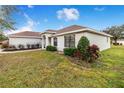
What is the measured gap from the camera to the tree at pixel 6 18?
38.4 ft

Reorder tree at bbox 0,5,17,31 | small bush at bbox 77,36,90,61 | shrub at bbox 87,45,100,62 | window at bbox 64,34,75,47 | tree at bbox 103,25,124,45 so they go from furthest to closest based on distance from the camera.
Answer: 1. tree at bbox 103,25,124,45
2. window at bbox 64,34,75,47
3. tree at bbox 0,5,17,31
4. small bush at bbox 77,36,90,61
5. shrub at bbox 87,45,100,62

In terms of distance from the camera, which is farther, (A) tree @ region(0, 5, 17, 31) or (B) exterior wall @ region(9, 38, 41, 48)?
(B) exterior wall @ region(9, 38, 41, 48)

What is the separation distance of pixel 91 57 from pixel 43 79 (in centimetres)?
466

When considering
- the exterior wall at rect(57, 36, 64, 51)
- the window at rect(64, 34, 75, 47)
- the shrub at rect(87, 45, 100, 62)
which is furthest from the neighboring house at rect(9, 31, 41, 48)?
the shrub at rect(87, 45, 100, 62)

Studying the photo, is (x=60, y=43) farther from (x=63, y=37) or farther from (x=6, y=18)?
(x=6, y=18)

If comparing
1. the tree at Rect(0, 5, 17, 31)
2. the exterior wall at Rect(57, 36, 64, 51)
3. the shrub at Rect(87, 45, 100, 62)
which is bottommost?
the shrub at Rect(87, 45, 100, 62)

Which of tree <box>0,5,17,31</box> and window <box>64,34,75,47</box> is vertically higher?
tree <box>0,5,17,31</box>

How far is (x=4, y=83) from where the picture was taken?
6164mm

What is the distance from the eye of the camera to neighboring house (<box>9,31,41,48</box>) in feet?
71.9

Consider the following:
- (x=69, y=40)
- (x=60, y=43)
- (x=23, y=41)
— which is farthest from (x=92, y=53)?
(x=23, y=41)

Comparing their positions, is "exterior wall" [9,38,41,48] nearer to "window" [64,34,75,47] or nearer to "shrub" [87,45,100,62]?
"window" [64,34,75,47]

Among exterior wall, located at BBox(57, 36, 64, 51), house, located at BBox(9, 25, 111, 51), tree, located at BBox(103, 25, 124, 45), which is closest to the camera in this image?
house, located at BBox(9, 25, 111, 51)

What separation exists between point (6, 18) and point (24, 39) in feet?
32.6
